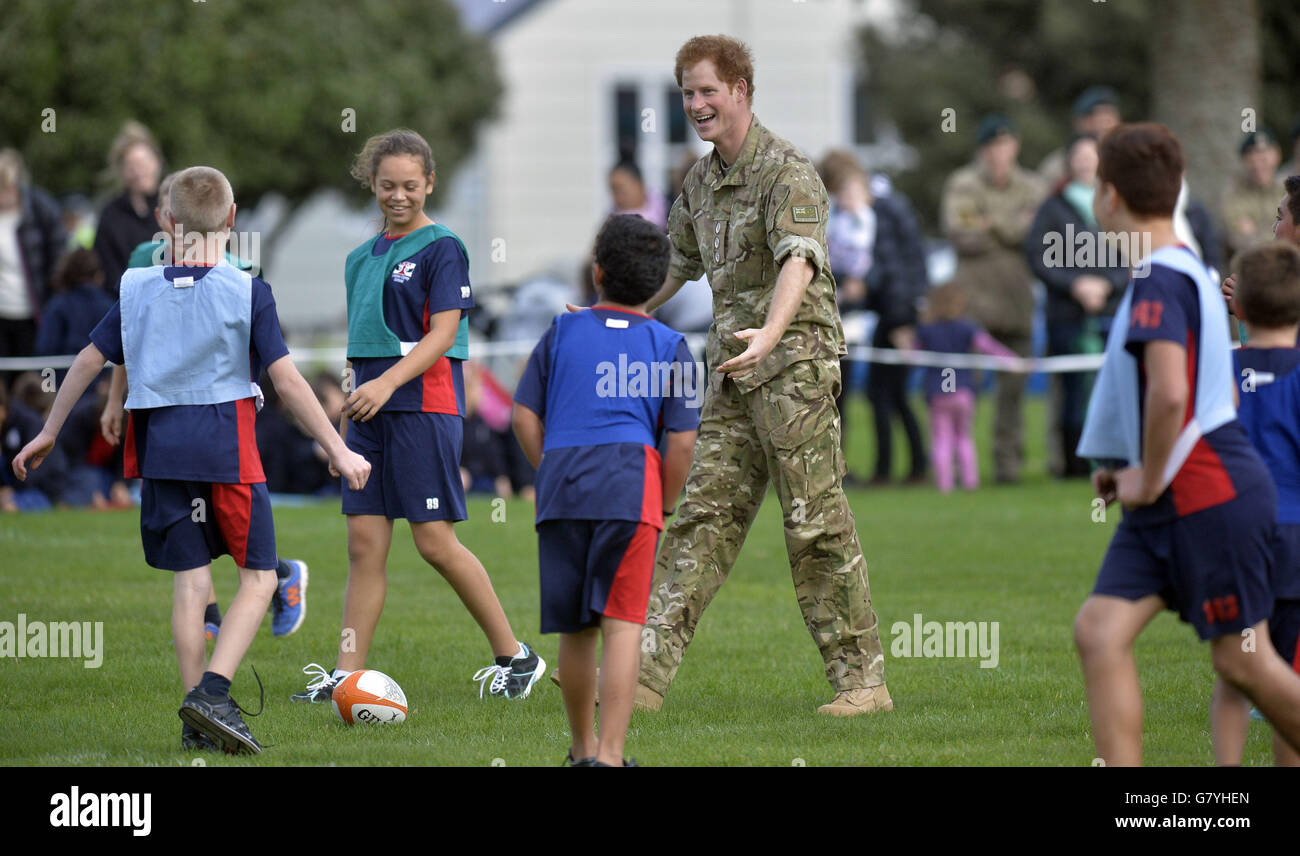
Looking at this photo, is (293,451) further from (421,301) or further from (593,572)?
(593,572)

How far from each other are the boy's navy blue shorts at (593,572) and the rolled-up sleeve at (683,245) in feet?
6.01

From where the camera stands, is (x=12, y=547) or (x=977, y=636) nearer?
(x=977, y=636)

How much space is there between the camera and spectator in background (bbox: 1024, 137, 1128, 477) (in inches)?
567

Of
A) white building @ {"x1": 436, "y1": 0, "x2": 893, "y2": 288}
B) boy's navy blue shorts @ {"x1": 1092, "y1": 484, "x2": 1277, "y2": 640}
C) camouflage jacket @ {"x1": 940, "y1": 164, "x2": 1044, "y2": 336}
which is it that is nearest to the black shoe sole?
boy's navy blue shorts @ {"x1": 1092, "y1": 484, "x2": 1277, "y2": 640}

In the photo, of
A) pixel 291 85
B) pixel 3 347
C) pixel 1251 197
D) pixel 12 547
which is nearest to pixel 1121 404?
pixel 12 547

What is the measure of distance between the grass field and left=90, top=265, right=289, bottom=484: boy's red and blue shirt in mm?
971

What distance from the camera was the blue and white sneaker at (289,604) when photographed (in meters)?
8.20

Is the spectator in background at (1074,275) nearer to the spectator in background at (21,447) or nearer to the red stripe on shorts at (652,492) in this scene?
the spectator in background at (21,447)

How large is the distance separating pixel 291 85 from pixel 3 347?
1717 centimetres

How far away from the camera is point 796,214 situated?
6.22 metres

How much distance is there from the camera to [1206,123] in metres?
20.0

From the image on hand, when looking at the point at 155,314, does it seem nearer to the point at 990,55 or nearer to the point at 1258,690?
the point at 1258,690

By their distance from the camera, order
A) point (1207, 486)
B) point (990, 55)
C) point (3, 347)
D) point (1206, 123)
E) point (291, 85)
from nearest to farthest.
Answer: point (1207, 486) → point (3, 347) → point (1206, 123) → point (291, 85) → point (990, 55)

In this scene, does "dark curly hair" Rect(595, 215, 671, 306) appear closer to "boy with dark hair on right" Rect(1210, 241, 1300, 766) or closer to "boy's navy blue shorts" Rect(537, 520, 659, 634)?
"boy's navy blue shorts" Rect(537, 520, 659, 634)
